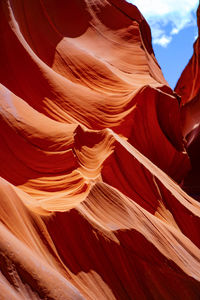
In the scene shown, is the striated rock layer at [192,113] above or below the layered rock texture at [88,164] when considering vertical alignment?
below

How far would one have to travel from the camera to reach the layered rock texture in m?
2.56

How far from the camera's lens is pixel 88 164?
344 cm

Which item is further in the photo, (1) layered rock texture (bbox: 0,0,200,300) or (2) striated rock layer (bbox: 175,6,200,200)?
(2) striated rock layer (bbox: 175,6,200,200)

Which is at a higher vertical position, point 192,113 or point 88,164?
point 88,164

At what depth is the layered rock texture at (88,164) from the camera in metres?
2.56

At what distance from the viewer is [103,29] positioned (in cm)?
559

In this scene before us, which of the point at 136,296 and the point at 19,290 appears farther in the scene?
the point at 136,296

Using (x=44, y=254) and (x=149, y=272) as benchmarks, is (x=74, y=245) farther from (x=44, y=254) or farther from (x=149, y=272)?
(x=149, y=272)

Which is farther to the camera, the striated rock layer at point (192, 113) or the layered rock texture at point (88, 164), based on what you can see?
the striated rock layer at point (192, 113)

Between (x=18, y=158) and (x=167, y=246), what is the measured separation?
1095 millimetres

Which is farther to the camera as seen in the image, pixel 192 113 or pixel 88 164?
pixel 192 113

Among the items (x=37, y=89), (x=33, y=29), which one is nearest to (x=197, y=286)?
(x=37, y=89)

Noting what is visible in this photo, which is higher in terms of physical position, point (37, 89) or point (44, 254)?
point (37, 89)

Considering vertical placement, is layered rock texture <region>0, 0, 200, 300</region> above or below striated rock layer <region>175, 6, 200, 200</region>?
above
